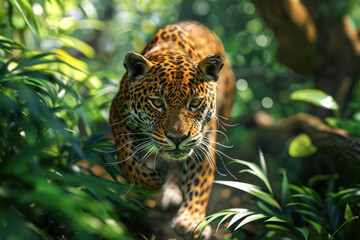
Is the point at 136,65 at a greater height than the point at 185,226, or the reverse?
the point at 136,65

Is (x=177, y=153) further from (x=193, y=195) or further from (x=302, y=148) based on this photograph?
(x=302, y=148)

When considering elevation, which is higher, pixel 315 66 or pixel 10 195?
pixel 315 66

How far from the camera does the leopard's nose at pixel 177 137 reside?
228cm

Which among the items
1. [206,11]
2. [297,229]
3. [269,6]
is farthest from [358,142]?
[206,11]

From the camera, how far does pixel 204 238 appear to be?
294 centimetres

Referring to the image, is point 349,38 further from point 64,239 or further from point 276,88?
point 64,239

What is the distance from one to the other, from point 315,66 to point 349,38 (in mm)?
580

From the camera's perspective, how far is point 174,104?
7.82ft

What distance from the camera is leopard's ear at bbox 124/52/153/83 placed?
8.02 feet

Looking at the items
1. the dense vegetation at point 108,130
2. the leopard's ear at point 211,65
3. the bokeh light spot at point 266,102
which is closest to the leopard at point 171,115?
the leopard's ear at point 211,65

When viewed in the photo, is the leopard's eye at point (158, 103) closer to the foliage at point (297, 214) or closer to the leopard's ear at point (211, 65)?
the leopard's ear at point (211, 65)

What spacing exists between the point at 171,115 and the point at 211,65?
18.2 inches

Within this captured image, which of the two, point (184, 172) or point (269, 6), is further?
point (269, 6)

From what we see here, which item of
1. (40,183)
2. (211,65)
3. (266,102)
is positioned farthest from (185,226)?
(266,102)
